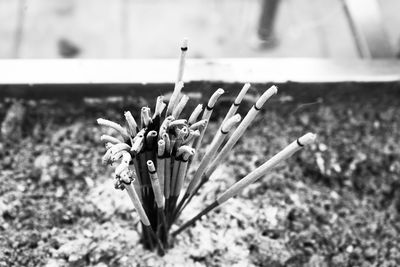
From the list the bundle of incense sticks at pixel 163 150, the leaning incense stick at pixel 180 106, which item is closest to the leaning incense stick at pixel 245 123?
the bundle of incense sticks at pixel 163 150

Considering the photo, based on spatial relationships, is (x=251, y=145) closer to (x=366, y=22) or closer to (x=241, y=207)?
(x=241, y=207)

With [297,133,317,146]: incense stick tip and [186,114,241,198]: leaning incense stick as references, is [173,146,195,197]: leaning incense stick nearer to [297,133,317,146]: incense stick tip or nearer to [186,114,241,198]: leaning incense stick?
[186,114,241,198]: leaning incense stick

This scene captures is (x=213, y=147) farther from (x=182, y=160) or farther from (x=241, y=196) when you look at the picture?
(x=241, y=196)

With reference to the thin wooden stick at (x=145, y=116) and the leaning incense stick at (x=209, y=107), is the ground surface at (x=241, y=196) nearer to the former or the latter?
the leaning incense stick at (x=209, y=107)

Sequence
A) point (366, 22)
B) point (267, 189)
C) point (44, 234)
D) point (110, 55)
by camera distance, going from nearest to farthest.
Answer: point (44, 234) < point (267, 189) < point (366, 22) < point (110, 55)

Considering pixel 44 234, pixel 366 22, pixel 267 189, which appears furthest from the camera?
pixel 366 22

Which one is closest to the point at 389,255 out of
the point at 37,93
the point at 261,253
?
the point at 261,253

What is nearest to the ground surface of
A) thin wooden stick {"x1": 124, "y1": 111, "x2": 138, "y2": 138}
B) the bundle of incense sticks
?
the bundle of incense sticks
